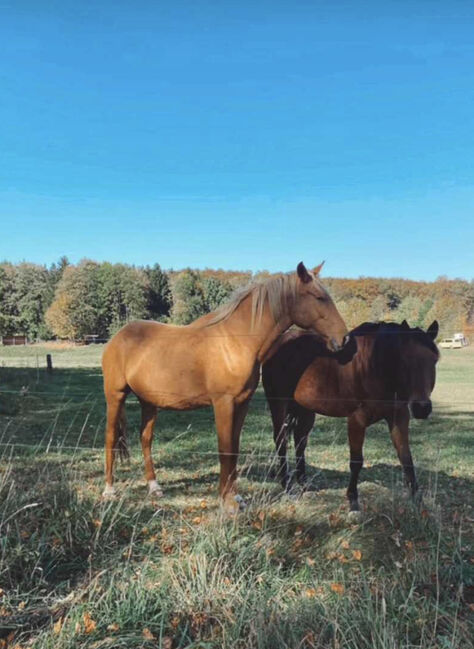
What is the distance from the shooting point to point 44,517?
3562 mm

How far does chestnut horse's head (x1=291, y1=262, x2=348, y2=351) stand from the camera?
3.61 metres

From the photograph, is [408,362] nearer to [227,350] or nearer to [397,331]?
[397,331]

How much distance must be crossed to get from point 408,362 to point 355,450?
3.13 feet

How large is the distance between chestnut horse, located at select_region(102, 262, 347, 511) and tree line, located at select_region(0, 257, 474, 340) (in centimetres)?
39

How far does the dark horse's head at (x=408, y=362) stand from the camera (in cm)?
361

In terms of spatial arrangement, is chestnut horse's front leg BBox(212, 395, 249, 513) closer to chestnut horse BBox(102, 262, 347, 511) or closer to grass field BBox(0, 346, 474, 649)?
chestnut horse BBox(102, 262, 347, 511)

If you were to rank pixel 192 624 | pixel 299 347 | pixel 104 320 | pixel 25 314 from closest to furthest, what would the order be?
pixel 192 624 → pixel 299 347 → pixel 104 320 → pixel 25 314

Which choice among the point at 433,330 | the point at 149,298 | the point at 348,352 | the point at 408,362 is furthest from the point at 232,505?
the point at 149,298

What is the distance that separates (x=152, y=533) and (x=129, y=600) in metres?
1.07

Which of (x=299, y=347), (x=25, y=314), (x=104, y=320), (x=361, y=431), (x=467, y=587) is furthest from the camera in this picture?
(x=25, y=314)

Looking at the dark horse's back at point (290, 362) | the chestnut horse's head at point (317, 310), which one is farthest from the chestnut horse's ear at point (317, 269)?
the dark horse's back at point (290, 362)

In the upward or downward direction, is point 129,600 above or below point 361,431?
below

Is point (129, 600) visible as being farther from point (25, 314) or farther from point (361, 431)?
point (25, 314)

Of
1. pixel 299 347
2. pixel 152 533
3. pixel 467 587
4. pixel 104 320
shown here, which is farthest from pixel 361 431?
pixel 104 320
